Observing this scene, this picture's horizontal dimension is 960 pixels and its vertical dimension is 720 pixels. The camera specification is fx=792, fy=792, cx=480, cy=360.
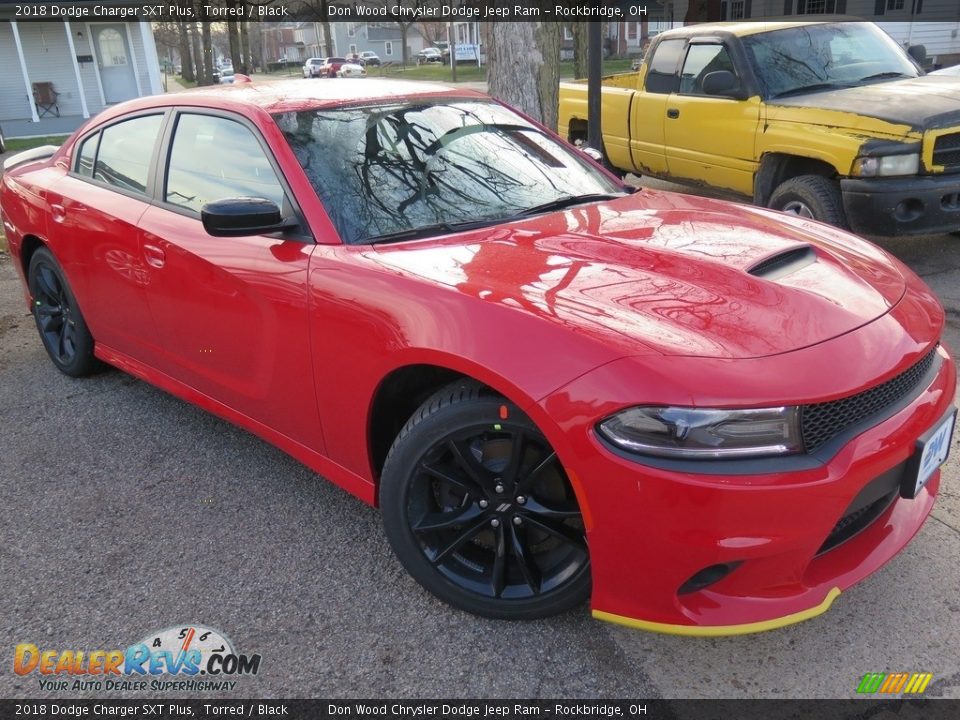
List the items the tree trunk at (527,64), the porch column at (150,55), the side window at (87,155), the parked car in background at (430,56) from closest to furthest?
the side window at (87,155), the tree trunk at (527,64), the porch column at (150,55), the parked car in background at (430,56)

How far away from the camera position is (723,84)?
21.4 feet

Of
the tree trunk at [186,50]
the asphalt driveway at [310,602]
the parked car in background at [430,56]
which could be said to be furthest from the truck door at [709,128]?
the parked car in background at [430,56]

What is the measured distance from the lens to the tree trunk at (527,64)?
6758 millimetres

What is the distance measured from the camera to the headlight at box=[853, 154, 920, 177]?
5.37m

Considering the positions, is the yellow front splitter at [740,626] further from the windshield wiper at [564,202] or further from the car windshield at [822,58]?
the car windshield at [822,58]

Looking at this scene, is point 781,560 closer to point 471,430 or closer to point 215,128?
point 471,430

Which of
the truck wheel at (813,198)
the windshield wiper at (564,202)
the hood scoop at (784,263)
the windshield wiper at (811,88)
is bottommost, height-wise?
the truck wheel at (813,198)

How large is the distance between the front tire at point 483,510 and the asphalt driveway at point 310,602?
0.13m

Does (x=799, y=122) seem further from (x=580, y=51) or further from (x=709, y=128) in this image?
(x=580, y=51)

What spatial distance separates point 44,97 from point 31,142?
660cm

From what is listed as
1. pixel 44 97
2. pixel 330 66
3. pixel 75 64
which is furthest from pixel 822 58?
pixel 330 66

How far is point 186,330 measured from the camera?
329 cm

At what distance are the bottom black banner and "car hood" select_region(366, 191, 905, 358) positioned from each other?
0.97 m

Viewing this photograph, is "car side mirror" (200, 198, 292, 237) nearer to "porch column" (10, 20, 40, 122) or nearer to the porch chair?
"porch column" (10, 20, 40, 122)
